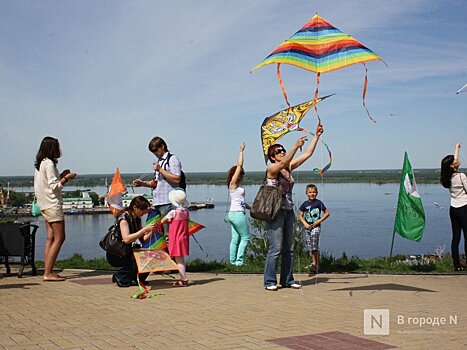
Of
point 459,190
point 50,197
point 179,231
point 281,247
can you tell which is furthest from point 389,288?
point 50,197

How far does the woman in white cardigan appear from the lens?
8.26 metres

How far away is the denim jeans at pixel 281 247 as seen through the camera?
735cm

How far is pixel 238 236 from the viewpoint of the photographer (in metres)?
10.1

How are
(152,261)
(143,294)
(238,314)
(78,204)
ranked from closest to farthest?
(238,314)
(143,294)
(152,261)
(78,204)

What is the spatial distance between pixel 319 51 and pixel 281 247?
2390mm

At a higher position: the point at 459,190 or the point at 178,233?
the point at 459,190

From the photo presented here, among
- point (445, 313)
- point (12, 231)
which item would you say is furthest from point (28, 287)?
point (445, 313)

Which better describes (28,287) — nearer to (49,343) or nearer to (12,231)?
(12,231)

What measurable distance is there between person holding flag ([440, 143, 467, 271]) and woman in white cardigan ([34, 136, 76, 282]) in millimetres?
5596

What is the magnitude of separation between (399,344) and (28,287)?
4.92 meters

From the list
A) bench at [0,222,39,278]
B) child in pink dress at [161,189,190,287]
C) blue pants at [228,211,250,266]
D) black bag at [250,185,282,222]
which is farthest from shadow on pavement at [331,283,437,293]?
bench at [0,222,39,278]

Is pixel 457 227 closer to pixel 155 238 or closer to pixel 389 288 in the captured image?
pixel 389 288

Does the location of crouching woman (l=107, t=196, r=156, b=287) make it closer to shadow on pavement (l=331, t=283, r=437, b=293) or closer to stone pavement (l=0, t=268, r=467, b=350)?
stone pavement (l=0, t=268, r=467, b=350)

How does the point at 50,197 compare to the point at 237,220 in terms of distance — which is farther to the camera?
the point at 237,220
